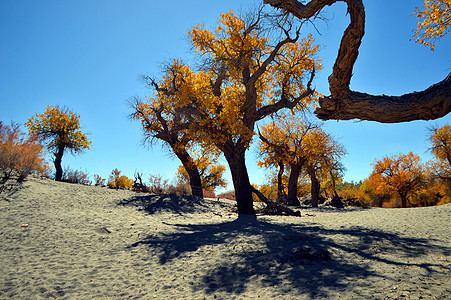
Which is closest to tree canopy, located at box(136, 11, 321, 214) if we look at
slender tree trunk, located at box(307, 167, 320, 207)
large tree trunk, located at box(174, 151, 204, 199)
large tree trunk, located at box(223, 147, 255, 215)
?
large tree trunk, located at box(223, 147, 255, 215)

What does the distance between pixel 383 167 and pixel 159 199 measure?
33357 mm

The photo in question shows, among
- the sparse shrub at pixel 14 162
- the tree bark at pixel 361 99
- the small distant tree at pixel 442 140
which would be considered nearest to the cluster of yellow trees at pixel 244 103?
the tree bark at pixel 361 99

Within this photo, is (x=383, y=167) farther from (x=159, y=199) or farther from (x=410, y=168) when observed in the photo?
(x=159, y=199)

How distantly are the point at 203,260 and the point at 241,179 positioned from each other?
6268mm

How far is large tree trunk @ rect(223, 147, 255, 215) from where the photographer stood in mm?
10867

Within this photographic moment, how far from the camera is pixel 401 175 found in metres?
31.6

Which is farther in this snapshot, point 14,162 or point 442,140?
point 442,140

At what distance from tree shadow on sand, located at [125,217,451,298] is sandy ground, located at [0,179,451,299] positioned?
2 centimetres

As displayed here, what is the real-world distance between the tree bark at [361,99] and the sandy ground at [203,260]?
2538 millimetres

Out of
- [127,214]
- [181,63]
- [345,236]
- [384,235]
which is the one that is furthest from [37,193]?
[384,235]

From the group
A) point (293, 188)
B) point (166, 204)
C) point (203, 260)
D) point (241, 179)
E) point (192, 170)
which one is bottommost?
point (203, 260)

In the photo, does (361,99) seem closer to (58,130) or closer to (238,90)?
(238,90)

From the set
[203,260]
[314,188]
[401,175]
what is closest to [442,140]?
[401,175]

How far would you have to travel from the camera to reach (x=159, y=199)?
11883mm
